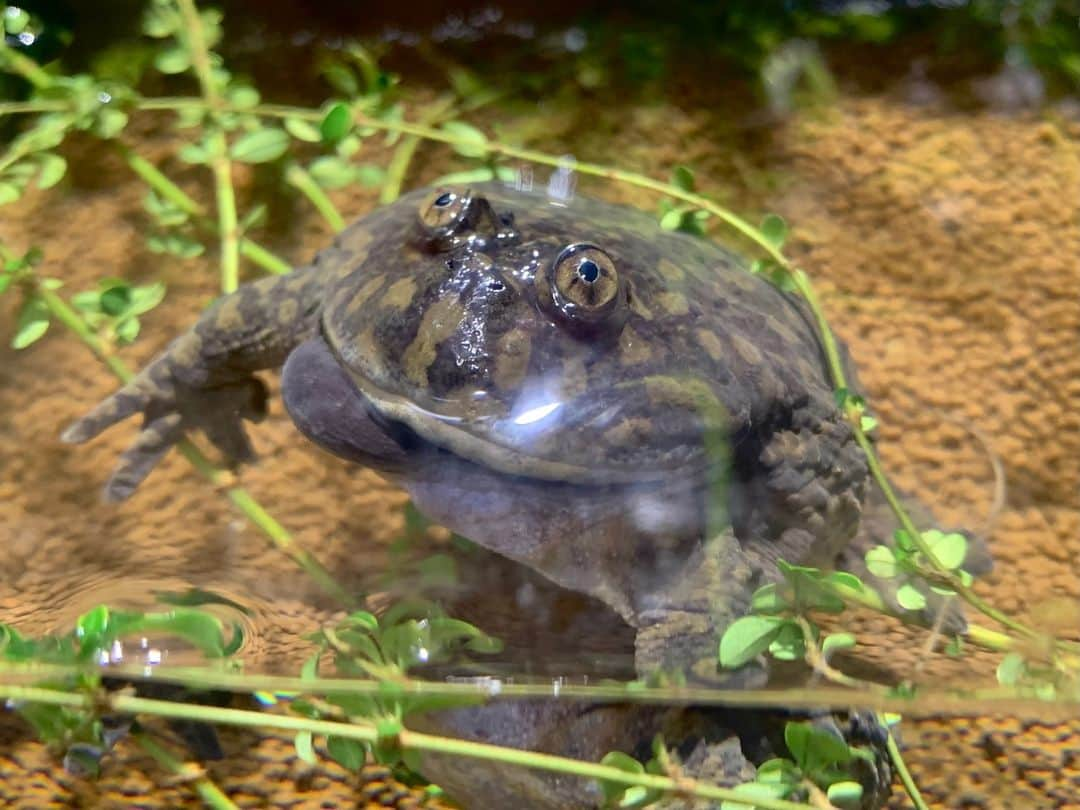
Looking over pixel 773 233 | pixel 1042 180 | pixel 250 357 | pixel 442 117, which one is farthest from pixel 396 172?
pixel 1042 180

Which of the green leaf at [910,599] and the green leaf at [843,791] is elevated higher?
the green leaf at [910,599]

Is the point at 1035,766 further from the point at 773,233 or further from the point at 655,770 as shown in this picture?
the point at 773,233

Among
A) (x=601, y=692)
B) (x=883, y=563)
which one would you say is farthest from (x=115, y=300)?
(x=883, y=563)

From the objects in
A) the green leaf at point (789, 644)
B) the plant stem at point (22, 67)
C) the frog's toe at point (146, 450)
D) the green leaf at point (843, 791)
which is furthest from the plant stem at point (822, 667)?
the plant stem at point (22, 67)

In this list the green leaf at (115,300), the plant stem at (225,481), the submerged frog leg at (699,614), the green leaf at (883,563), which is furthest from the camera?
the green leaf at (115,300)

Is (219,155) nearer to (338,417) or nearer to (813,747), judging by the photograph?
(338,417)

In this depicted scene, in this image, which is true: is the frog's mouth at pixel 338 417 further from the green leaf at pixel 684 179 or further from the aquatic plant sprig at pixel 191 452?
the green leaf at pixel 684 179

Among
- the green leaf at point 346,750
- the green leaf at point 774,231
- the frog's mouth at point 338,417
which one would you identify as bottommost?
the green leaf at point 346,750

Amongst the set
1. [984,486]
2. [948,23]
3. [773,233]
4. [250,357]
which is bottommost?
[984,486]
